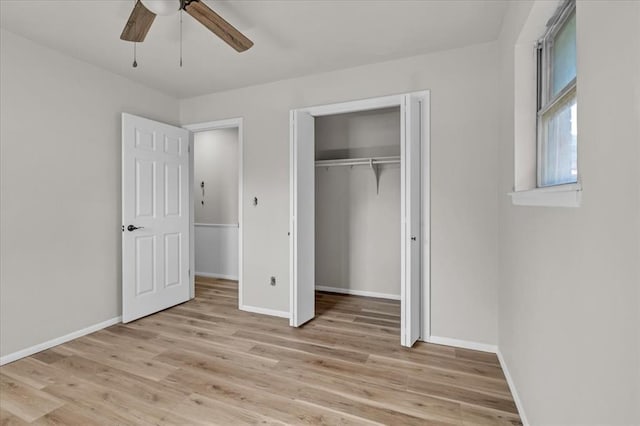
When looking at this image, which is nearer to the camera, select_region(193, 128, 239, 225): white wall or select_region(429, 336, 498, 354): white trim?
select_region(429, 336, 498, 354): white trim

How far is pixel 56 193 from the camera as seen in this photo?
284 cm

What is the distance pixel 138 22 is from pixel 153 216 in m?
2.13

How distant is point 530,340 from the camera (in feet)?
5.46

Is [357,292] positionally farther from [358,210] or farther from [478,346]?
[478,346]

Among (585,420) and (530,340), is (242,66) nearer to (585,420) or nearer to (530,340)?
(530,340)

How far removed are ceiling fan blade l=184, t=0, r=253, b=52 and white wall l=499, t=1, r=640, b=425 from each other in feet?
5.79

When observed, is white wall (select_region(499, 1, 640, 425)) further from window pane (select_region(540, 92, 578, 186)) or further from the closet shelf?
the closet shelf

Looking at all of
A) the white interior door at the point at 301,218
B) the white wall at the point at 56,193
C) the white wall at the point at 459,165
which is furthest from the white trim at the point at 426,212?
the white wall at the point at 56,193

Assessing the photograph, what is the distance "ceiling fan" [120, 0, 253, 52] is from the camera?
1.81 m

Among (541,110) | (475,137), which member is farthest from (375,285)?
(541,110)

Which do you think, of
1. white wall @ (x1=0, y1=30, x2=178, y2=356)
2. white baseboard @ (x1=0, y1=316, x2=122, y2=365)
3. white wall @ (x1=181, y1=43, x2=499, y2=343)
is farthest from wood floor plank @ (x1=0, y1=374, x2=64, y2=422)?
white wall @ (x1=181, y1=43, x2=499, y2=343)

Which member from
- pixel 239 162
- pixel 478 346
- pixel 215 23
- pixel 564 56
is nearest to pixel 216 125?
pixel 239 162

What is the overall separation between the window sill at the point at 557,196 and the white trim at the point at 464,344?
1.58 metres

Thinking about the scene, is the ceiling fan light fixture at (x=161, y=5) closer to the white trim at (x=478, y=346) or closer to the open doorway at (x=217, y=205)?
the white trim at (x=478, y=346)
